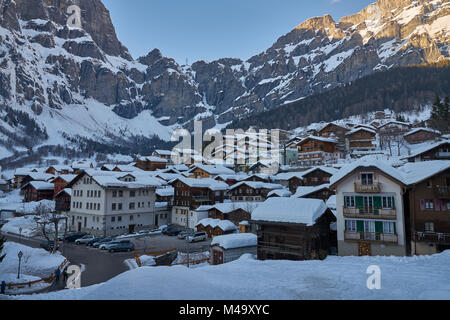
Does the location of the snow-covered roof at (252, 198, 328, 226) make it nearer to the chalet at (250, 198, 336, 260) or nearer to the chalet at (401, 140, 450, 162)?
the chalet at (250, 198, 336, 260)

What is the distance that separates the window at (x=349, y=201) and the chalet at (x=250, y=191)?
32.7 meters

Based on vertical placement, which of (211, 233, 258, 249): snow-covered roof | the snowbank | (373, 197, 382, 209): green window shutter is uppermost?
(373, 197, 382, 209): green window shutter

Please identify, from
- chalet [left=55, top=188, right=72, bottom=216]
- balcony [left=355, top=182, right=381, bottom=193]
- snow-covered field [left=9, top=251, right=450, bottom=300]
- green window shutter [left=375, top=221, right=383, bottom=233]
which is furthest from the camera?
chalet [left=55, top=188, right=72, bottom=216]

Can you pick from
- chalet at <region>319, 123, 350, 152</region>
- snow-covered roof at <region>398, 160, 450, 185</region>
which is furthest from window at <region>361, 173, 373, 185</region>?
chalet at <region>319, 123, 350, 152</region>

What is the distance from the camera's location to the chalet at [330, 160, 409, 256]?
26.0 m

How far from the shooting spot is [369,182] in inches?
1091

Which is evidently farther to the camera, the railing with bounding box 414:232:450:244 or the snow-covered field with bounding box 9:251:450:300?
the railing with bounding box 414:232:450:244

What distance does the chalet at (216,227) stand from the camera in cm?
4778

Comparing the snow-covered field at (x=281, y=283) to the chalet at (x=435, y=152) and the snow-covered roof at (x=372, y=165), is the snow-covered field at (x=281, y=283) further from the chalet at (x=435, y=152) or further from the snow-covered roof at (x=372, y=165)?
the chalet at (x=435, y=152)

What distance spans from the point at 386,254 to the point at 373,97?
14502 cm

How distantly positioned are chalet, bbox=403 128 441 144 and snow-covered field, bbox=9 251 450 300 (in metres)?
63.2

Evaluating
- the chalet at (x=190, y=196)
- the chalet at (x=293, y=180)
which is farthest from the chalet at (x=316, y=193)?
the chalet at (x=190, y=196)

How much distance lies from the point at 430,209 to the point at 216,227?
31117 mm
